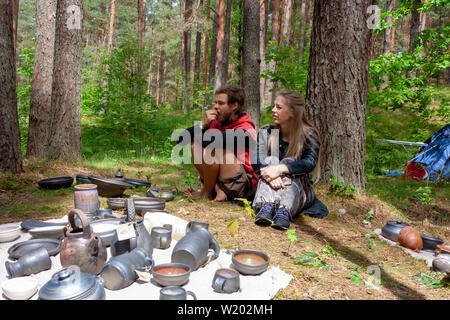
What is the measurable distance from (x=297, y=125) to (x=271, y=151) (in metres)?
0.40

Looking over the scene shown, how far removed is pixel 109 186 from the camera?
3.54 meters

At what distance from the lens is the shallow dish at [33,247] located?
220 centimetres

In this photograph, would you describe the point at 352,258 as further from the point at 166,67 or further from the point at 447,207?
the point at 166,67

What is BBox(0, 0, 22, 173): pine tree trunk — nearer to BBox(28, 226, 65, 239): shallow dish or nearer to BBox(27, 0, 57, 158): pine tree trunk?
BBox(27, 0, 57, 158): pine tree trunk

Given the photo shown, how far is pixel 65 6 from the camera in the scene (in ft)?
16.8

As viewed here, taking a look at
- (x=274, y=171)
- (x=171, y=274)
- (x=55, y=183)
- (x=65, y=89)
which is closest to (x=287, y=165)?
(x=274, y=171)

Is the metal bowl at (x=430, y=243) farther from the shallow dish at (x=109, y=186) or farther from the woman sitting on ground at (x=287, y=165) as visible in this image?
the shallow dish at (x=109, y=186)

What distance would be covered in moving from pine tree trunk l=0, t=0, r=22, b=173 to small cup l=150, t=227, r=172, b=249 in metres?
3.04

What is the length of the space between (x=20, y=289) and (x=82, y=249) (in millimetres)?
351

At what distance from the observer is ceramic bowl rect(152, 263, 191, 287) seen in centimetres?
188

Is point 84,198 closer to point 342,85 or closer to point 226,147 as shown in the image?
point 226,147

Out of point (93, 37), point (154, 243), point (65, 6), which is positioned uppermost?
point (93, 37)
